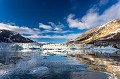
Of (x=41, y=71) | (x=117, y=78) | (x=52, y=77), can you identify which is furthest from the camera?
(x=41, y=71)

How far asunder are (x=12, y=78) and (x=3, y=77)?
6.29 ft

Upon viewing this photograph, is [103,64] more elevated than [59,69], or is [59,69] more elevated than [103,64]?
[103,64]

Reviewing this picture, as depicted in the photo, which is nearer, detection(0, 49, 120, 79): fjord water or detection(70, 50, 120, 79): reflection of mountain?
detection(0, 49, 120, 79): fjord water

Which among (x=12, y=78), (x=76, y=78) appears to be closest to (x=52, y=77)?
(x=76, y=78)

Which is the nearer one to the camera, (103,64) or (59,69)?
(59,69)

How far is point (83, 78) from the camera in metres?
33.9

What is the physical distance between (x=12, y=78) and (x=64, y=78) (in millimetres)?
8621

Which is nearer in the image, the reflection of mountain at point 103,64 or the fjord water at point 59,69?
the fjord water at point 59,69

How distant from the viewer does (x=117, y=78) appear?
33219 millimetres

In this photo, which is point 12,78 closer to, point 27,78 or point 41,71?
point 27,78

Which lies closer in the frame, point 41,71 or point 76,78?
point 76,78

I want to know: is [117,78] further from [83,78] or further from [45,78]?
[45,78]

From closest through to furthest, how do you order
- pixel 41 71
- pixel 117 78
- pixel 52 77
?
pixel 117 78 → pixel 52 77 → pixel 41 71

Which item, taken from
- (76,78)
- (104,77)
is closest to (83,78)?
(76,78)
